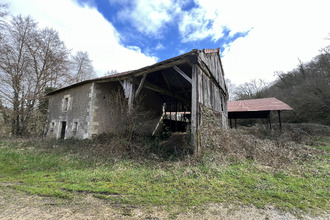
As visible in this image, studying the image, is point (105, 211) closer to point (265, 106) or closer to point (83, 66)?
point (265, 106)

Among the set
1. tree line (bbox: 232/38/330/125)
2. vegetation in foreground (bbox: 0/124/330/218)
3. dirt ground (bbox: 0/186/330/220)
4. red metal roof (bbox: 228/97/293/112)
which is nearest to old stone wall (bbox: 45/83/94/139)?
vegetation in foreground (bbox: 0/124/330/218)

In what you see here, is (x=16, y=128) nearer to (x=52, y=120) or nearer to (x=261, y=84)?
(x=52, y=120)

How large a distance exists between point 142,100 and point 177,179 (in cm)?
778

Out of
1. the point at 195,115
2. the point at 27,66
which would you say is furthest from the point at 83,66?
the point at 195,115

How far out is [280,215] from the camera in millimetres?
2088

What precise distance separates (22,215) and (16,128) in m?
17.3

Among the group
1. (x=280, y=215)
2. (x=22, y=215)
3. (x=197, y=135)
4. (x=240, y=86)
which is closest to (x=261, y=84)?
(x=240, y=86)

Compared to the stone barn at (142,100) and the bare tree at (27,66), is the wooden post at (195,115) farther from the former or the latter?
the bare tree at (27,66)

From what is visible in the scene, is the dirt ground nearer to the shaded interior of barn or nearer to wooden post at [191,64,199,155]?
wooden post at [191,64,199,155]

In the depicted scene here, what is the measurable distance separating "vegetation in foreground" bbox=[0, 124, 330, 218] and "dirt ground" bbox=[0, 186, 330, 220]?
0.14m

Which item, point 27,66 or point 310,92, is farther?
point 310,92

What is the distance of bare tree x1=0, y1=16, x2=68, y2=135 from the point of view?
12656 millimetres

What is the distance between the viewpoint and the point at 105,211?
216 cm

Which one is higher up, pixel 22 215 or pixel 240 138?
pixel 240 138
